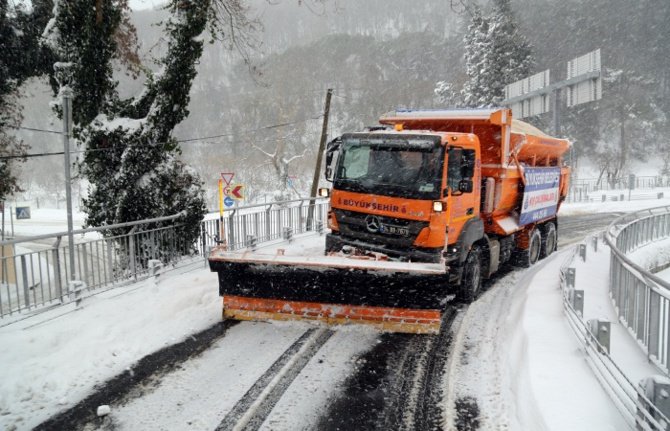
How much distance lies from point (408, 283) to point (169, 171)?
816 centimetres

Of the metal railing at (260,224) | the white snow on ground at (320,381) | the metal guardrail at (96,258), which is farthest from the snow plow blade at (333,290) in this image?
the metal railing at (260,224)

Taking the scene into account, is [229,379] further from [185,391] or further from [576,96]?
[576,96]

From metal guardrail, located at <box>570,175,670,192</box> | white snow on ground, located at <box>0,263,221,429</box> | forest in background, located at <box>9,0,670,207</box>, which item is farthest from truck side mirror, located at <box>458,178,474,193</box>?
metal guardrail, located at <box>570,175,670,192</box>

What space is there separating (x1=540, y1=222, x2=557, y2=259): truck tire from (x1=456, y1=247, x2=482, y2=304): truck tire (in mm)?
5192

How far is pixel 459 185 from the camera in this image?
7613 millimetres

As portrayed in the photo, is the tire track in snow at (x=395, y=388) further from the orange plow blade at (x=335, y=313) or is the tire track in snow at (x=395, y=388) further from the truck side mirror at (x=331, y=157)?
the truck side mirror at (x=331, y=157)

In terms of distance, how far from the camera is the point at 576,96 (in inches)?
881

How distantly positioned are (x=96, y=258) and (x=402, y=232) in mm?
5508

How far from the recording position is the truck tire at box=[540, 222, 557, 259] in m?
12.9

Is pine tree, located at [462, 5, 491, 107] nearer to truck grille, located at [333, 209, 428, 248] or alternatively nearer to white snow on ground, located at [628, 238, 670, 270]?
white snow on ground, located at [628, 238, 670, 270]

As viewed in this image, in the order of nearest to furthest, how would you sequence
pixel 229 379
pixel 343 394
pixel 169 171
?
pixel 343 394 → pixel 229 379 → pixel 169 171

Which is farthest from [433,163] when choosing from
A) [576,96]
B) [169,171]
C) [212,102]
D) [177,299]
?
[212,102]

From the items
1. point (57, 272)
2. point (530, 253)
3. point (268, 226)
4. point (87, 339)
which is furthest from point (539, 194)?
point (57, 272)

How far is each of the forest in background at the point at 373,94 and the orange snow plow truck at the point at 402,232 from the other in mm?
25848
